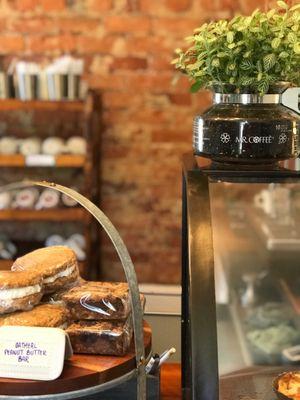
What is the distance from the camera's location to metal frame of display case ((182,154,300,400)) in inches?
34.7

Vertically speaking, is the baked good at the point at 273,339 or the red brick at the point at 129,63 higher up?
the red brick at the point at 129,63

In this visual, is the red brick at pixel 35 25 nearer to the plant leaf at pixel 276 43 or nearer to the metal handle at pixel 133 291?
the plant leaf at pixel 276 43

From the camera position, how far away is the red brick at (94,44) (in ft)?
10.9

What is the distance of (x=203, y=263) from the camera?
3.17ft

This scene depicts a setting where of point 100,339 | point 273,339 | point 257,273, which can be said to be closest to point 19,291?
point 100,339

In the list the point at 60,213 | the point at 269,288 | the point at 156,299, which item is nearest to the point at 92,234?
the point at 60,213

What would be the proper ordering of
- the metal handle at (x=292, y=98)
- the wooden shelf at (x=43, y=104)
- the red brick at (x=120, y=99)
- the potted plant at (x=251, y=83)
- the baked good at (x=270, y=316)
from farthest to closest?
the red brick at (x=120, y=99), the wooden shelf at (x=43, y=104), the baked good at (x=270, y=316), the metal handle at (x=292, y=98), the potted plant at (x=251, y=83)

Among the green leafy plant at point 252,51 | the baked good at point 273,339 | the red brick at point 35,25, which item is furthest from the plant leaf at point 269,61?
the red brick at point 35,25

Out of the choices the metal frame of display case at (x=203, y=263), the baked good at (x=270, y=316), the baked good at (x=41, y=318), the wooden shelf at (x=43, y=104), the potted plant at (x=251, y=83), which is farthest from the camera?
the wooden shelf at (x=43, y=104)

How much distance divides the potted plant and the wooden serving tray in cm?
43

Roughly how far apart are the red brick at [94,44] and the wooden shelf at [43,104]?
0.45m

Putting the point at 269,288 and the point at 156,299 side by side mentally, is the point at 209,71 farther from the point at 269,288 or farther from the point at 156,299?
the point at 156,299

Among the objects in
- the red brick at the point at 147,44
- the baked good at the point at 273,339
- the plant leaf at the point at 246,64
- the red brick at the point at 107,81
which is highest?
the red brick at the point at 147,44

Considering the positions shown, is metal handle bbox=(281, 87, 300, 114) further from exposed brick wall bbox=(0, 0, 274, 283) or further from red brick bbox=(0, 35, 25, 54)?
red brick bbox=(0, 35, 25, 54)
